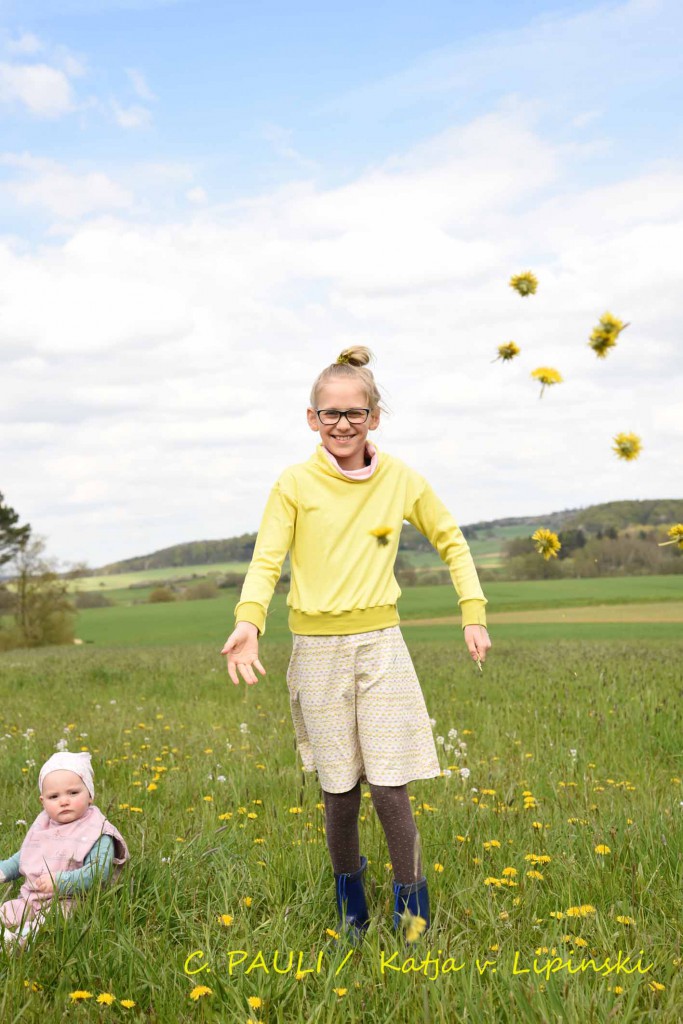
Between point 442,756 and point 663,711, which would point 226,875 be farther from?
point 663,711

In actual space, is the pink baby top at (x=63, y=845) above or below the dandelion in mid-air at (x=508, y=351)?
below

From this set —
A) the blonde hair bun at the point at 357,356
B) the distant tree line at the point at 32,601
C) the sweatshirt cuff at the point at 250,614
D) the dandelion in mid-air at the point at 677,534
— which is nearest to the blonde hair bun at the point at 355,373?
the blonde hair bun at the point at 357,356

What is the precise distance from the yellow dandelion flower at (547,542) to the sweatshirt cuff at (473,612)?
0.81 m

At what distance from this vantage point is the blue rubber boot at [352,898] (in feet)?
11.9

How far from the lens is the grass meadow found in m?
2.89

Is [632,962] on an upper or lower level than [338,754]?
lower

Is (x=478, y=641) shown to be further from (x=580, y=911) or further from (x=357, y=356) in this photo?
(x=357, y=356)

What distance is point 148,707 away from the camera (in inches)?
357

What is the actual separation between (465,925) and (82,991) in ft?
4.66

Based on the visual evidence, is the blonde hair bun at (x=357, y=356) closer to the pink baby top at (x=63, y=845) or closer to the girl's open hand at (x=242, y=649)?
the girl's open hand at (x=242, y=649)

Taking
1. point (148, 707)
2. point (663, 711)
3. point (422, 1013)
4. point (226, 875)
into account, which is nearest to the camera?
point (422, 1013)

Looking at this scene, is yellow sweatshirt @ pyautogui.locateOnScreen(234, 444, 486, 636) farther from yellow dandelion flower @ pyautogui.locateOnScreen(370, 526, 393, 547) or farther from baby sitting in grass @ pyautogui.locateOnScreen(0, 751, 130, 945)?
baby sitting in grass @ pyautogui.locateOnScreen(0, 751, 130, 945)

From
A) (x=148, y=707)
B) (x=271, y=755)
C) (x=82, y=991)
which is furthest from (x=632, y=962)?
(x=148, y=707)

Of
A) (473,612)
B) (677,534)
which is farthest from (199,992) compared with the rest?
(677,534)
